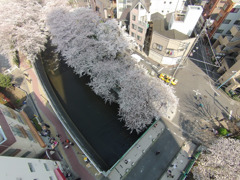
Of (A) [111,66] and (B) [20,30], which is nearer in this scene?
(A) [111,66]

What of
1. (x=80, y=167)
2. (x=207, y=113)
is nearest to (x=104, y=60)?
(x=80, y=167)

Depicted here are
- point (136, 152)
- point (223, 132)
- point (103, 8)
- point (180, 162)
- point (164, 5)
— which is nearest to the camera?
point (180, 162)

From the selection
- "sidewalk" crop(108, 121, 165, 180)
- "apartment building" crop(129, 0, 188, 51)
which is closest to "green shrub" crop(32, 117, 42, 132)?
"sidewalk" crop(108, 121, 165, 180)

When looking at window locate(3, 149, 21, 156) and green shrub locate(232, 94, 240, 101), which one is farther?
green shrub locate(232, 94, 240, 101)

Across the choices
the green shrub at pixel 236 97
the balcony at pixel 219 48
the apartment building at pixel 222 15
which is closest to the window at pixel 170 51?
the balcony at pixel 219 48

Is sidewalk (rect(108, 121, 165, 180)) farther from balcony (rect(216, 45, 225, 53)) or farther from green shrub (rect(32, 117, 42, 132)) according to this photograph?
balcony (rect(216, 45, 225, 53))

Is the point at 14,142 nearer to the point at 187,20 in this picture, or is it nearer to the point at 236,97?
the point at 187,20

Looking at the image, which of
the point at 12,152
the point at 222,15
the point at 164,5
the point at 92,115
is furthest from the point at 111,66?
the point at 222,15

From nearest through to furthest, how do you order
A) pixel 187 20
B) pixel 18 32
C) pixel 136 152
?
pixel 136 152
pixel 187 20
pixel 18 32

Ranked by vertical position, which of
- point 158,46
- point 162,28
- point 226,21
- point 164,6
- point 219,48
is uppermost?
point 164,6
